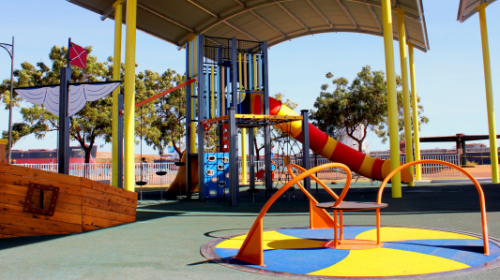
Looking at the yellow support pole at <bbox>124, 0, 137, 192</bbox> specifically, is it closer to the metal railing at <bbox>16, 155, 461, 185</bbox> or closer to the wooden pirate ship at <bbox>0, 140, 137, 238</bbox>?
the wooden pirate ship at <bbox>0, 140, 137, 238</bbox>

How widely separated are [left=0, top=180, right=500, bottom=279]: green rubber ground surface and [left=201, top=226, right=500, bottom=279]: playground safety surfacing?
1.13 ft

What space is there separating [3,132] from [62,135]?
25.3 metres

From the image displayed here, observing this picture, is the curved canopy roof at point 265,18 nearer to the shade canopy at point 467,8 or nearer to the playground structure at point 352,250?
the shade canopy at point 467,8

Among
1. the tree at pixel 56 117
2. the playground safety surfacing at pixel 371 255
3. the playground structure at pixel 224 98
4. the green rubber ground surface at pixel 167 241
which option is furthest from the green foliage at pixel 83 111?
the playground safety surfacing at pixel 371 255

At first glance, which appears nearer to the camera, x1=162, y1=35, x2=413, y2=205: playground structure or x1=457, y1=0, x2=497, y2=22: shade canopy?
x1=162, y1=35, x2=413, y2=205: playground structure

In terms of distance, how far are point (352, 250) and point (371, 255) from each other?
39cm

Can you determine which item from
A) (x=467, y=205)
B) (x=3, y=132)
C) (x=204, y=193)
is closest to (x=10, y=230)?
(x=204, y=193)

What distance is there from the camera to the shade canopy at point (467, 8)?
18.3 m

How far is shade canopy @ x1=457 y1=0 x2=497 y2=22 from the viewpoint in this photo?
18.3m

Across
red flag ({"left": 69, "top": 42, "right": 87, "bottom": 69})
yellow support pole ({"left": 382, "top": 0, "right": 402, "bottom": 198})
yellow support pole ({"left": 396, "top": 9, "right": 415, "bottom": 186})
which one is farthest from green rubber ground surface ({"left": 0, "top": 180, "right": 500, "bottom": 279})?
yellow support pole ({"left": 396, "top": 9, "right": 415, "bottom": 186})

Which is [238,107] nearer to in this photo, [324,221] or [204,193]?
[204,193]

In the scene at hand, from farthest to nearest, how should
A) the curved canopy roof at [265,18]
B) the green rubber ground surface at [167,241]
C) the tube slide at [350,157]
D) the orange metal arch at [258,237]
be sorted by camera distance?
the tube slide at [350,157] < the curved canopy roof at [265,18] < the orange metal arch at [258,237] < the green rubber ground surface at [167,241]

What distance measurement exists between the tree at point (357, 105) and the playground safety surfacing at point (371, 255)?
26.8 metres

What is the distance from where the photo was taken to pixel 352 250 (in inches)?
228
